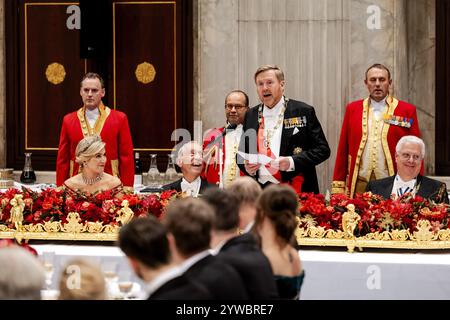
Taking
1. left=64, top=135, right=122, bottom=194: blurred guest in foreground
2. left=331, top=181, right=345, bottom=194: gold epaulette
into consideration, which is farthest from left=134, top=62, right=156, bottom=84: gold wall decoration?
left=64, top=135, right=122, bottom=194: blurred guest in foreground

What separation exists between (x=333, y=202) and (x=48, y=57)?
18.3 feet

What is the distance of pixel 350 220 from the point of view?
5160 millimetres

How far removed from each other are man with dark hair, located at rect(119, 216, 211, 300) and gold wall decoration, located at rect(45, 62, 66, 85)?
7.39m

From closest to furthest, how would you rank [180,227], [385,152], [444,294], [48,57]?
[180,227] < [444,294] < [385,152] < [48,57]

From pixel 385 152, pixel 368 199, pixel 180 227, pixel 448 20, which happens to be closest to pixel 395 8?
pixel 448 20

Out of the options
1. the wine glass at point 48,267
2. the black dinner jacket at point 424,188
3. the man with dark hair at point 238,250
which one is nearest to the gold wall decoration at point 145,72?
the black dinner jacket at point 424,188

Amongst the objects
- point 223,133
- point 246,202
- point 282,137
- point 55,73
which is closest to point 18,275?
point 246,202

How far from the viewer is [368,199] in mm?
5449

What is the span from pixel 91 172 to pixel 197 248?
3134mm

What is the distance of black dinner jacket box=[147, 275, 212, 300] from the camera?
3.00m

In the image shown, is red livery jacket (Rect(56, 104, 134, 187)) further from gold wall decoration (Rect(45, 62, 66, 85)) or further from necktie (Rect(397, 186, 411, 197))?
gold wall decoration (Rect(45, 62, 66, 85))

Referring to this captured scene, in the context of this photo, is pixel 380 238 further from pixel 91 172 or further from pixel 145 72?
pixel 145 72

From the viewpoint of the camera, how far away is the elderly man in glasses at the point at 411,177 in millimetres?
5898

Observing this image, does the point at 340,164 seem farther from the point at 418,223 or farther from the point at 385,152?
the point at 418,223
